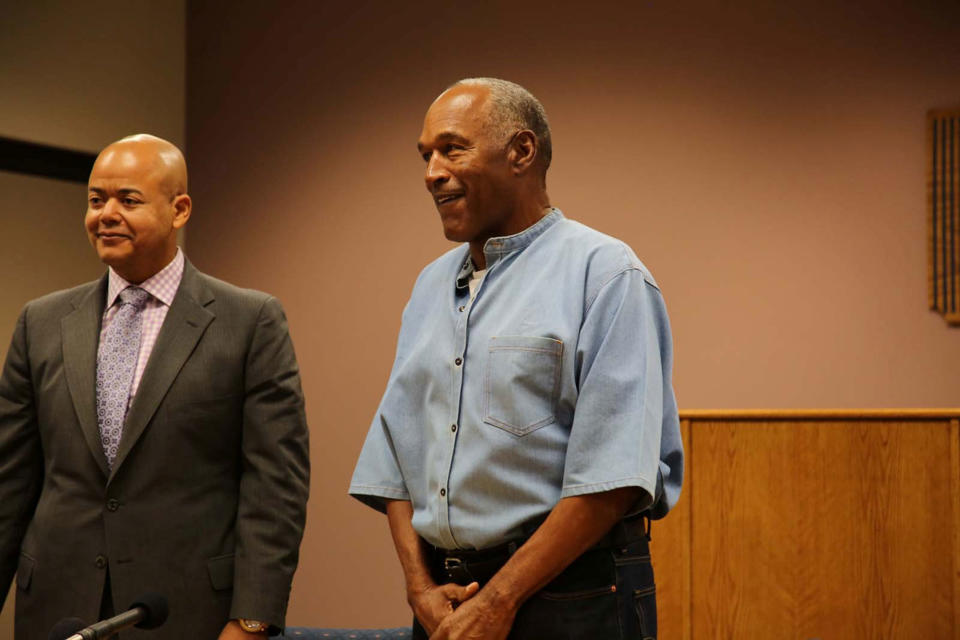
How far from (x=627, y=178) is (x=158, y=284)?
2.56 metres

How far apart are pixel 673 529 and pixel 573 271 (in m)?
1.79

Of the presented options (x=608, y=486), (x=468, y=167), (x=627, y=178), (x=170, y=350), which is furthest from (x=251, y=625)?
(x=627, y=178)

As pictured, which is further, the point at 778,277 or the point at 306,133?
the point at 306,133

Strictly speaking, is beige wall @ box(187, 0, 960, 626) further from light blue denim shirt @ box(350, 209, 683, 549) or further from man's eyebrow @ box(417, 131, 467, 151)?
man's eyebrow @ box(417, 131, 467, 151)

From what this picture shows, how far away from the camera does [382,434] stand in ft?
6.50

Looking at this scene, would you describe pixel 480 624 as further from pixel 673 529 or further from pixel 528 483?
pixel 673 529

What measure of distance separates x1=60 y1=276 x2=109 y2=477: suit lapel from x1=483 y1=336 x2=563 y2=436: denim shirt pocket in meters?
0.94

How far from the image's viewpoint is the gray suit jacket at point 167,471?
2199 millimetres

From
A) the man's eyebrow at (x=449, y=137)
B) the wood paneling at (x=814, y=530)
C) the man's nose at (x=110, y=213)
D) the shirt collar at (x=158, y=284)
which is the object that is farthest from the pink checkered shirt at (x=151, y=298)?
the wood paneling at (x=814, y=530)

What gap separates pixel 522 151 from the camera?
189cm

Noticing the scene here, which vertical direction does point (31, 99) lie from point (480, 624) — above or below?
above

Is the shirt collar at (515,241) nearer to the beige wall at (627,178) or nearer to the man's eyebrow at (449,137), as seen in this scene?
the man's eyebrow at (449,137)

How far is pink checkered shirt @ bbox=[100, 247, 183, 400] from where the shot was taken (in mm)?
2330

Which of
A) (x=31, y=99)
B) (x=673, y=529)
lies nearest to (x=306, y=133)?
(x=31, y=99)
